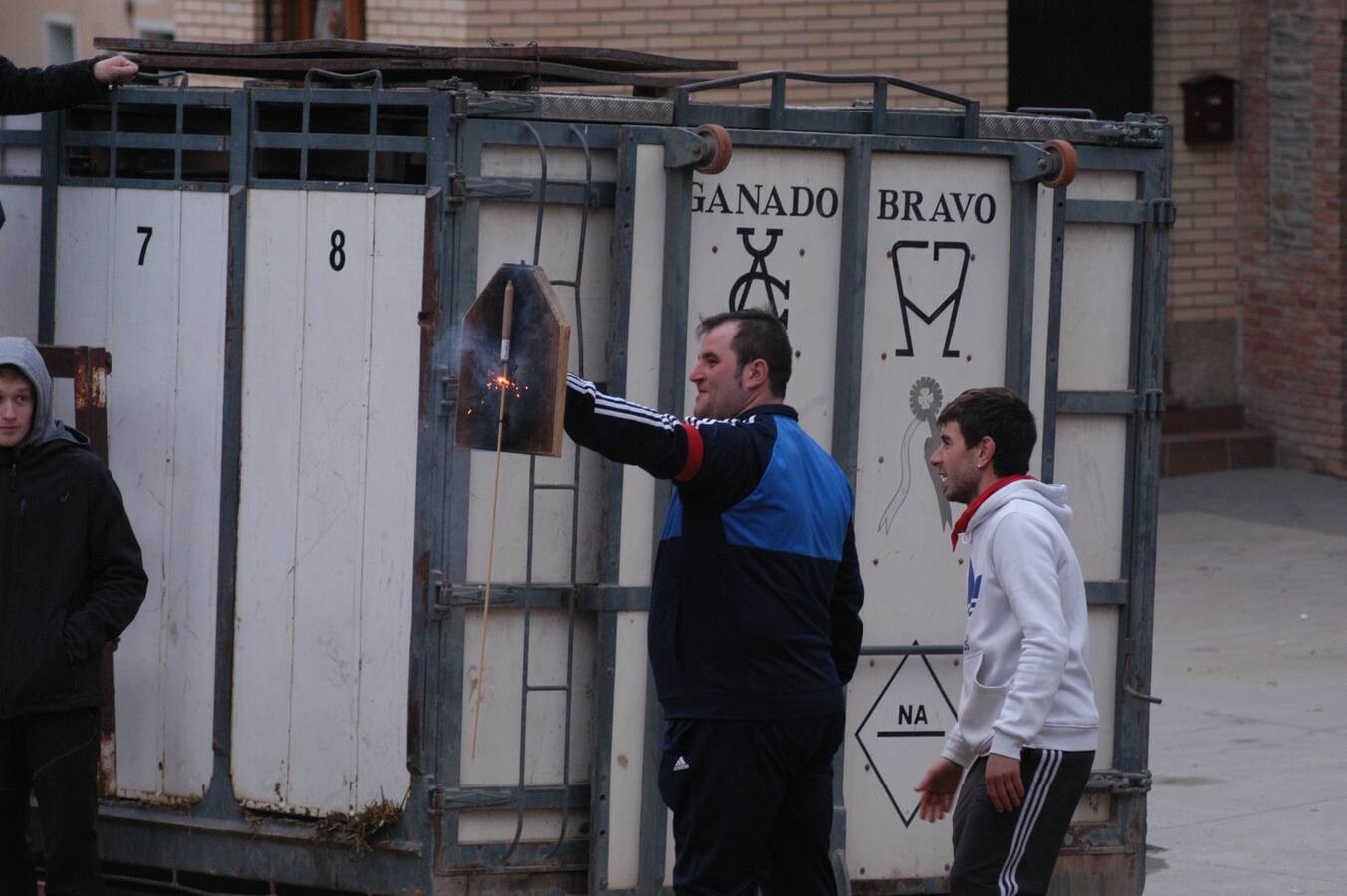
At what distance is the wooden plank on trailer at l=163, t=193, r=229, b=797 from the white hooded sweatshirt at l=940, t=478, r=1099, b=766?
2323mm

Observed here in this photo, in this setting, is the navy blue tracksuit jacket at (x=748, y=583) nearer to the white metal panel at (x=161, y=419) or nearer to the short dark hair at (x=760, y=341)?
the short dark hair at (x=760, y=341)

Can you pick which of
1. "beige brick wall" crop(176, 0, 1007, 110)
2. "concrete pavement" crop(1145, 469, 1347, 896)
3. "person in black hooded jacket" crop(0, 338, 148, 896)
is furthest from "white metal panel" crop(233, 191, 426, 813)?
"beige brick wall" crop(176, 0, 1007, 110)

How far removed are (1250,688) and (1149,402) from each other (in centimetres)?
397

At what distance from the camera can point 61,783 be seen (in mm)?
5668

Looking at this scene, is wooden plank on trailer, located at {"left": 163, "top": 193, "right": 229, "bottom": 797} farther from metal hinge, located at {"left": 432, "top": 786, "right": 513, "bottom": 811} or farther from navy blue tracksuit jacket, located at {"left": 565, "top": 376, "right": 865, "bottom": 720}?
navy blue tracksuit jacket, located at {"left": 565, "top": 376, "right": 865, "bottom": 720}

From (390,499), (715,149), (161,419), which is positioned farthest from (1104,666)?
(161,419)

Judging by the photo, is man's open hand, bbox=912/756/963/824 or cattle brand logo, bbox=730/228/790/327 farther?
cattle brand logo, bbox=730/228/790/327

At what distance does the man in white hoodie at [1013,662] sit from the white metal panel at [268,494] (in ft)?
6.52

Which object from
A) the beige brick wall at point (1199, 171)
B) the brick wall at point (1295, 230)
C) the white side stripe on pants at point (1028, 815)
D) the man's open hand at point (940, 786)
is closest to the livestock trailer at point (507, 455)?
the man's open hand at point (940, 786)

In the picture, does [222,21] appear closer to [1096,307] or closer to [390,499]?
[390,499]

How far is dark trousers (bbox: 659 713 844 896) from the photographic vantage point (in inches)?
190

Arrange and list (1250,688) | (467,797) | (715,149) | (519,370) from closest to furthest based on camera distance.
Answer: (519,370), (715,149), (467,797), (1250,688)

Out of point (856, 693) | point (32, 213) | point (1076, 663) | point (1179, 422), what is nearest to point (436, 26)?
point (1179, 422)

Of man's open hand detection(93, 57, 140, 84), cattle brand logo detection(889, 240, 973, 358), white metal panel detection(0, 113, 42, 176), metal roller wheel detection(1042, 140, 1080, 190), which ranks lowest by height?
cattle brand logo detection(889, 240, 973, 358)
